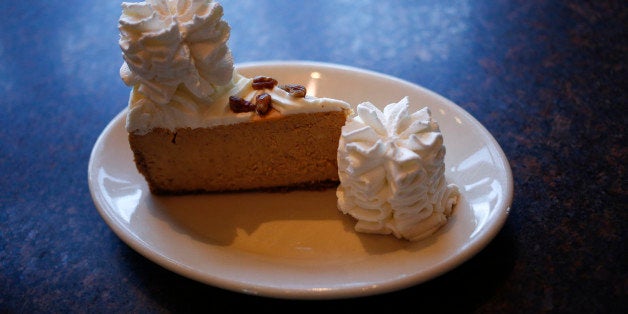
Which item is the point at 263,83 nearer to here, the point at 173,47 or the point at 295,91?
the point at 295,91

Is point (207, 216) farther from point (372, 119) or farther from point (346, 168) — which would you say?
point (372, 119)

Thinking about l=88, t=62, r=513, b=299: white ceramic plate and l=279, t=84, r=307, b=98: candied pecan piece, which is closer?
l=88, t=62, r=513, b=299: white ceramic plate

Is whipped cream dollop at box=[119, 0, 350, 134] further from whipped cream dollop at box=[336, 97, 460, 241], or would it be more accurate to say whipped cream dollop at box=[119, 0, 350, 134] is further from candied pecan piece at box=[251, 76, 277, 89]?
whipped cream dollop at box=[336, 97, 460, 241]

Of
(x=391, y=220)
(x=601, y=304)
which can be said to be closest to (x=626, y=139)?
(x=601, y=304)

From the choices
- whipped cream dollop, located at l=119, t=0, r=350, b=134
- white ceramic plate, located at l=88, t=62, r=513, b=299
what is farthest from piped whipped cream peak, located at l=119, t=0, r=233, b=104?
white ceramic plate, located at l=88, t=62, r=513, b=299

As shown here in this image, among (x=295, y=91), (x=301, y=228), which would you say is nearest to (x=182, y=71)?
(x=295, y=91)

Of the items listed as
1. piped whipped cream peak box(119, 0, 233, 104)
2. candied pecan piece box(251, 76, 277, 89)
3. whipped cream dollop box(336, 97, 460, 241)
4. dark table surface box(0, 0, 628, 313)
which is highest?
piped whipped cream peak box(119, 0, 233, 104)

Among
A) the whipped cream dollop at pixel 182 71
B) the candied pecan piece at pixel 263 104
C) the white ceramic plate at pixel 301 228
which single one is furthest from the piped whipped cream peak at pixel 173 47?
the white ceramic plate at pixel 301 228
